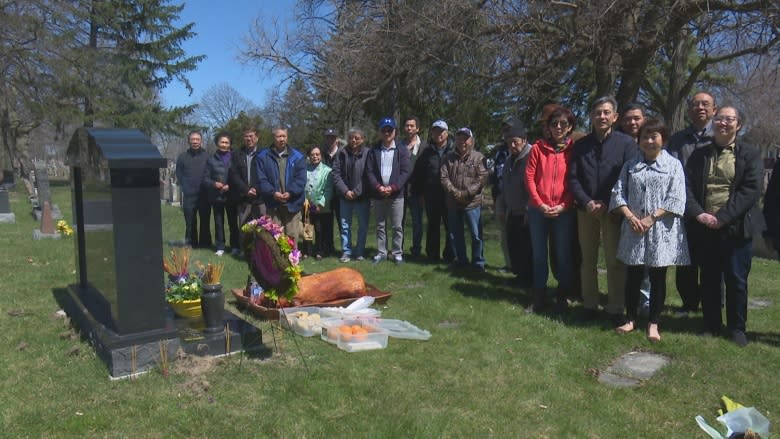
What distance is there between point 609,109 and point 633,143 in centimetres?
37

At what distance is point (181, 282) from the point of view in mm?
5367

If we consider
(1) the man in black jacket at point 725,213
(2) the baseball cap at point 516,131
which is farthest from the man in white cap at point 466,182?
(1) the man in black jacket at point 725,213

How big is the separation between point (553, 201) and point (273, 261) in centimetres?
262

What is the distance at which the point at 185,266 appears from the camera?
554cm

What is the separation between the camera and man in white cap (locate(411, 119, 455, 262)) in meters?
8.24

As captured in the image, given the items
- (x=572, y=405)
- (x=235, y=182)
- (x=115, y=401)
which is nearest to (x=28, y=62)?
(x=235, y=182)

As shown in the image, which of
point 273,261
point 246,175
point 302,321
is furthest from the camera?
point 246,175

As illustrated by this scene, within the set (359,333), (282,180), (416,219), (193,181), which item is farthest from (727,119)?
(193,181)

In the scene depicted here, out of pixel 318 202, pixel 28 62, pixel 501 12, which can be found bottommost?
pixel 318 202

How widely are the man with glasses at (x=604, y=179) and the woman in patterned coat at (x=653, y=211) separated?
0.23 m

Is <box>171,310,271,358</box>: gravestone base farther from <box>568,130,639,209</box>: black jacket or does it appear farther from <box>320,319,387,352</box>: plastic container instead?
<box>568,130,639,209</box>: black jacket

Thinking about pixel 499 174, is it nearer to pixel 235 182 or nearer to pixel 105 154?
pixel 235 182

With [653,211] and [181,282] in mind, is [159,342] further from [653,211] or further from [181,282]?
[653,211]

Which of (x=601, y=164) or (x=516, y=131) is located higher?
(x=516, y=131)
